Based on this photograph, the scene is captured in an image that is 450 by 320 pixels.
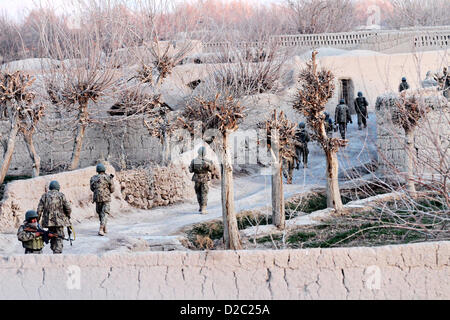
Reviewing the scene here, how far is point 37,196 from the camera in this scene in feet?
46.8

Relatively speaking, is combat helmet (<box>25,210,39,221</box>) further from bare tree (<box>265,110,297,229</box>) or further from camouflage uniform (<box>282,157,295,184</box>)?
camouflage uniform (<box>282,157,295,184</box>)

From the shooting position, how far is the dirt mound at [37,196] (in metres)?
13.8

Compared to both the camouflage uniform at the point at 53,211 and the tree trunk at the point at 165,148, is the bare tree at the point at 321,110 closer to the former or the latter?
the tree trunk at the point at 165,148

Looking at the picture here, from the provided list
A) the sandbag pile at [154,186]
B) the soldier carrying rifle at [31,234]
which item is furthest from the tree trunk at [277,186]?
the soldier carrying rifle at [31,234]

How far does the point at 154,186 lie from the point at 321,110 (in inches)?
163

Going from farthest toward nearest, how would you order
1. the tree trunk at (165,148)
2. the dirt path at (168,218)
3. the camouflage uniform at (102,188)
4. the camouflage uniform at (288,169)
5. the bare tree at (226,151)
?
the tree trunk at (165,148)
the camouflage uniform at (288,169)
the camouflage uniform at (102,188)
the bare tree at (226,151)
the dirt path at (168,218)

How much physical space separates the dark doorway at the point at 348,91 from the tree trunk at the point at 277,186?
11.3 metres

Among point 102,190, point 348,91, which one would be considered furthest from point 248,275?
point 348,91

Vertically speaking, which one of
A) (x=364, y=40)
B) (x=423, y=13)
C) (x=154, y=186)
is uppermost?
(x=423, y=13)

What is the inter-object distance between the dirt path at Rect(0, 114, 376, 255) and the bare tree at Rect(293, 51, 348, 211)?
270mm

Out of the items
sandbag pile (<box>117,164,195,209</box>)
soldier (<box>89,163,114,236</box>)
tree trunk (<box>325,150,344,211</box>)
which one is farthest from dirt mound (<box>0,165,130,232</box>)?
tree trunk (<box>325,150,344,211</box>)

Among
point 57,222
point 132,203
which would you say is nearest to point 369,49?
point 132,203

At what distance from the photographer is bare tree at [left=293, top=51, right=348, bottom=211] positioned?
15.4 meters

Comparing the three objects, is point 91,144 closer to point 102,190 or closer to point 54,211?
point 102,190
